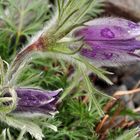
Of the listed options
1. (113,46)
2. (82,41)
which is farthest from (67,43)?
(113,46)

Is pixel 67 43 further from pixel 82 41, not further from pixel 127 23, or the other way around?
pixel 127 23

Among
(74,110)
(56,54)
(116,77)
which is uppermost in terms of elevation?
(56,54)

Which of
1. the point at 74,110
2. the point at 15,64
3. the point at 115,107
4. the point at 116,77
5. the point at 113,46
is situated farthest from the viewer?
the point at 116,77

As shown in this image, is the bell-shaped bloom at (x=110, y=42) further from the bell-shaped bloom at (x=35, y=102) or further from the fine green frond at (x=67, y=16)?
the bell-shaped bloom at (x=35, y=102)

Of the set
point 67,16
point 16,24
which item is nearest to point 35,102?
point 67,16

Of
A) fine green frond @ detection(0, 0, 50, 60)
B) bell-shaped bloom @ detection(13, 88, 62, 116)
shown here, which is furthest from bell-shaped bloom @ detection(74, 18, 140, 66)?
fine green frond @ detection(0, 0, 50, 60)

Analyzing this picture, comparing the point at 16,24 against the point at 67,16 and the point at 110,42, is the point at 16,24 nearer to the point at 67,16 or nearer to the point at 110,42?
the point at 67,16
